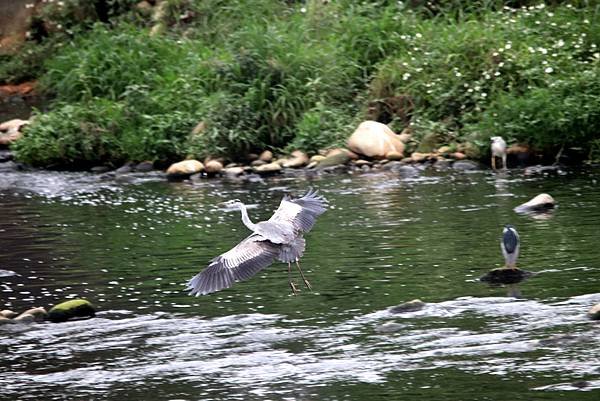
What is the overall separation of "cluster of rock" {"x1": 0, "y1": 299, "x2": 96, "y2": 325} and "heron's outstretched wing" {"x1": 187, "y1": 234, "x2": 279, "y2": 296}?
1.31 meters

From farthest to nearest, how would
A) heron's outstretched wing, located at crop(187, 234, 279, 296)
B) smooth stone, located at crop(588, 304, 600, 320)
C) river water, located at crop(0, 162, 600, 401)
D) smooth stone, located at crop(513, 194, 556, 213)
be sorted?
smooth stone, located at crop(513, 194, 556, 213) → heron's outstretched wing, located at crop(187, 234, 279, 296) → smooth stone, located at crop(588, 304, 600, 320) → river water, located at crop(0, 162, 600, 401)

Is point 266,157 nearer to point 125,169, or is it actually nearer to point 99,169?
point 125,169

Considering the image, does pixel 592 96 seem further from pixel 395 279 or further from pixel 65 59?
pixel 65 59

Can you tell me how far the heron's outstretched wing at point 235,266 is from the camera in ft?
30.0

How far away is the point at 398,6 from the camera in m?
20.4

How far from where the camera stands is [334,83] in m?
19.0

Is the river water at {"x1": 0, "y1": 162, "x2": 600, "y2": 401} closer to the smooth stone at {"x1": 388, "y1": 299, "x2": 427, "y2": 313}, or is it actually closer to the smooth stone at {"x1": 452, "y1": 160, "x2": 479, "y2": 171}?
the smooth stone at {"x1": 388, "y1": 299, "x2": 427, "y2": 313}

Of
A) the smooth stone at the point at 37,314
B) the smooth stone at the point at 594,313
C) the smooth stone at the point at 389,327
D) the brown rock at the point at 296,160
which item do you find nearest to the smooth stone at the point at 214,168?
the brown rock at the point at 296,160

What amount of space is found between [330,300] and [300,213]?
0.72 metres

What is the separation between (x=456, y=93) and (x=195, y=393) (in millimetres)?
10568

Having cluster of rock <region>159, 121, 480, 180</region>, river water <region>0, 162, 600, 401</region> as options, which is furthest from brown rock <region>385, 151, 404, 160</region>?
river water <region>0, 162, 600, 401</region>

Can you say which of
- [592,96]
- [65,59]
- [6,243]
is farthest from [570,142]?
[65,59]

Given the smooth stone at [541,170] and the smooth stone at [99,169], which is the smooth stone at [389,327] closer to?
the smooth stone at [541,170]

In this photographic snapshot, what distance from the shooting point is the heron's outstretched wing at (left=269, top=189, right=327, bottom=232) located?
1013 cm
